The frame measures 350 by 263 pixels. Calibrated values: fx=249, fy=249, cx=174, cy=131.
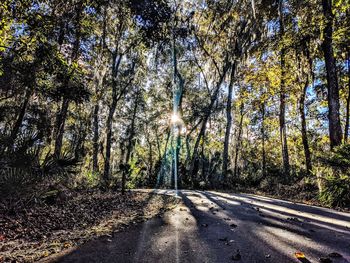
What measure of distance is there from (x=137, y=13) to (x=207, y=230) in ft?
13.9

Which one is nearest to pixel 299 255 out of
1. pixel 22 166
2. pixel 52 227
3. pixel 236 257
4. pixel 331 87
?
pixel 236 257

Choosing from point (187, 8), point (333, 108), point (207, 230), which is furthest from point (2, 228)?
point (187, 8)

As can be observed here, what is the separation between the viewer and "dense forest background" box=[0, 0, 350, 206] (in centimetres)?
549

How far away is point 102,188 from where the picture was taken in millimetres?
12188

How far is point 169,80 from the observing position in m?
24.0

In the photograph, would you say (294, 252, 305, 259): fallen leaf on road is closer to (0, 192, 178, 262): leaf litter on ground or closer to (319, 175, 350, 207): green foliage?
(0, 192, 178, 262): leaf litter on ground

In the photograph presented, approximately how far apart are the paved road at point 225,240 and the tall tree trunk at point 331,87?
452 cm

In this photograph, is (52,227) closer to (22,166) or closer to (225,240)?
(22,166)

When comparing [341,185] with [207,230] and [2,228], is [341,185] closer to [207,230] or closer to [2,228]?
[207,230]

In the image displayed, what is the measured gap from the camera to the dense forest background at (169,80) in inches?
216

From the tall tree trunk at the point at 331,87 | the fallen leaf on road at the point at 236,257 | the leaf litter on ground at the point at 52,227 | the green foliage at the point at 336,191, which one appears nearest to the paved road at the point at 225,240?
the fallen leaf on road at the point at 236,257

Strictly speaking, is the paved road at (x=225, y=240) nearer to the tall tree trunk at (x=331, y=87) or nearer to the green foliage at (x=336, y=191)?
the green foliage at (x=336, y=191)

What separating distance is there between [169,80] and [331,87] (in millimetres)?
16427

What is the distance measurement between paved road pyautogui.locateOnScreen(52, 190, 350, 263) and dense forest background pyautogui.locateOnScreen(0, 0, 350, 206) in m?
2.33
